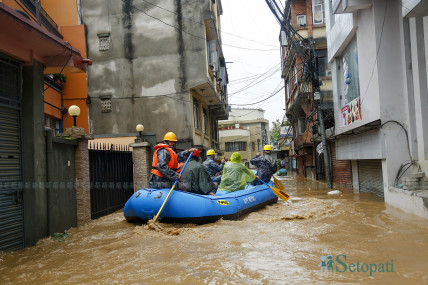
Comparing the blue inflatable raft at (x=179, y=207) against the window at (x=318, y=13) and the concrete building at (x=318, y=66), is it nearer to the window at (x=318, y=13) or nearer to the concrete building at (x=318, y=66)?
the concrete building at (x=318, y=66)

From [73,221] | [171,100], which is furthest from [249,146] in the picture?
[73,221]

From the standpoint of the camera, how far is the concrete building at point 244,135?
4634 centimetres

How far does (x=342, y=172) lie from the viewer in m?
16.5

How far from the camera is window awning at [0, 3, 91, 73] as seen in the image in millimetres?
5156

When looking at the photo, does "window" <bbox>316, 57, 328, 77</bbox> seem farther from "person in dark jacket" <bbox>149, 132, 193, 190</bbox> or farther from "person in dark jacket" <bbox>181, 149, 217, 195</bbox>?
"person in dark jacket" <bbox>149, 132, 193, 190</bbox>

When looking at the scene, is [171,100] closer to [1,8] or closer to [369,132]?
[369,132]

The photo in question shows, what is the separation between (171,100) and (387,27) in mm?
10134

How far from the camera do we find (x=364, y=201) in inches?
426

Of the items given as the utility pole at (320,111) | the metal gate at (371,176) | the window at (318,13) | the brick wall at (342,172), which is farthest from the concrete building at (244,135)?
the metal gate at (371,176)

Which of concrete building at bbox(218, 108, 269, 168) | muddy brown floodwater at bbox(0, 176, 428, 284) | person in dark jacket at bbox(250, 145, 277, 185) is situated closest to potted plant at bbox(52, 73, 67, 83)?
person in dark jacket at bbox(250, 145, 277, 185)

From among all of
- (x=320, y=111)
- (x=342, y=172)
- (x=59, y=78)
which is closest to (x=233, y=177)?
(x=320, y=111)

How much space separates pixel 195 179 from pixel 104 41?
12042mm

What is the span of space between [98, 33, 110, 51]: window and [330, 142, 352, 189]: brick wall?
11812 millimetres

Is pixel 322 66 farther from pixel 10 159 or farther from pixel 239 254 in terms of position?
pixel 10 159
